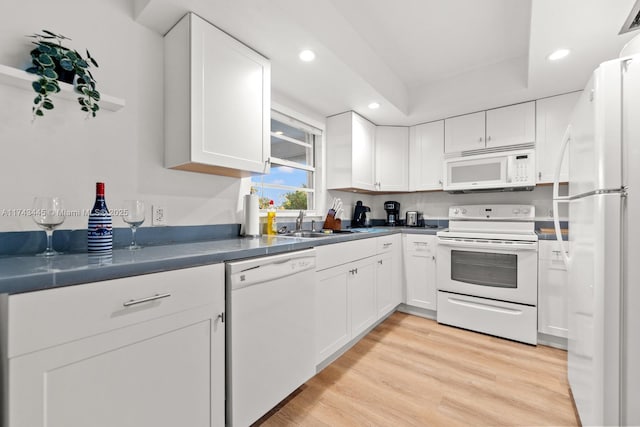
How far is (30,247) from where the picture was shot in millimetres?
1166

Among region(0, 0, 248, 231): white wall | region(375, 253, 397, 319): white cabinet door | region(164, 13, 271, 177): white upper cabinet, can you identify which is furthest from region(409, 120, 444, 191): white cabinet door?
region(0, 0, 248, 231): white wall

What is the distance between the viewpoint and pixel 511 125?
282cm

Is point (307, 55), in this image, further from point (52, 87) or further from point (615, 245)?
point (615, 245)

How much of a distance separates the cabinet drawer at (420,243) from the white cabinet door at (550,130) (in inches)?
44.9

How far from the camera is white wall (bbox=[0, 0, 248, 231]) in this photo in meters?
1.16

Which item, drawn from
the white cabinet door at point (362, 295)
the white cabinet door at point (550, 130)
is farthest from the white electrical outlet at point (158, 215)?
the white cabinet door at point (550, 130)

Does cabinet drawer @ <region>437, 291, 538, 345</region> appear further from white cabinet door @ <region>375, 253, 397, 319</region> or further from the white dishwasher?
the white dishwasher

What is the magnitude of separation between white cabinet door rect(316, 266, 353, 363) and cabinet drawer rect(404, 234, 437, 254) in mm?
1152

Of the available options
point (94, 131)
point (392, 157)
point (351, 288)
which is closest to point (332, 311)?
point (351, 288)

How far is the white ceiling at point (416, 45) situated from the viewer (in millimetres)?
1569

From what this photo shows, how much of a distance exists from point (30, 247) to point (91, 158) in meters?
0.47

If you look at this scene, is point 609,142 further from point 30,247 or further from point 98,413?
point 30,247

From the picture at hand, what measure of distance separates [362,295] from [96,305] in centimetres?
186

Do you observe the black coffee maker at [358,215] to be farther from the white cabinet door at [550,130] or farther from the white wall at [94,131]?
the white wall at [94,131]
